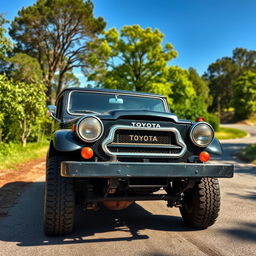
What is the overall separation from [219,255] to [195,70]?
207 feet

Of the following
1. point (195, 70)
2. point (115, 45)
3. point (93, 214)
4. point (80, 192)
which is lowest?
point (93, 214)

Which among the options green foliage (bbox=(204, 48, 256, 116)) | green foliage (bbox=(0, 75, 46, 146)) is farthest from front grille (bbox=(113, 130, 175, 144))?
green foliage (bbox=(204, 48, 256, 116))

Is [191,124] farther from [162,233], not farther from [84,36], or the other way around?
[84,36]

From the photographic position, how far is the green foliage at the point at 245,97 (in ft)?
161

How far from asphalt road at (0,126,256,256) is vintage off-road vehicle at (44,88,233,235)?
22cm

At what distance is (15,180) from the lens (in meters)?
6.79

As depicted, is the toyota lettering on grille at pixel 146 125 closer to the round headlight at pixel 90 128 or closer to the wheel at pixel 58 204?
the round headlight at pixel 90 128

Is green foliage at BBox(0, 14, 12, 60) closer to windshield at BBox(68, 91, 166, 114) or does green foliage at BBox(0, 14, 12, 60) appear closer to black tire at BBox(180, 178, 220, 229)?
windshield at BBox(68, 91, 166, 114)

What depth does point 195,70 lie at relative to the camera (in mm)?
62625

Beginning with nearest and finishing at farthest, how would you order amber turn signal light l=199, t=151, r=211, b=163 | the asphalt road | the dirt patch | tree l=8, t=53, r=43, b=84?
the asphalt road
amber turn signal light l=199, t=151, r=211, b=163
the dirt patch
tree l=8, t=53, r=43, b=84

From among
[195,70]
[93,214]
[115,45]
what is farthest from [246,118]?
[93,214]

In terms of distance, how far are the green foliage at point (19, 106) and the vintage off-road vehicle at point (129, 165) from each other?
19.5 ft

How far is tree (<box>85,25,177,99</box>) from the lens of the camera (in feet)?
76.6

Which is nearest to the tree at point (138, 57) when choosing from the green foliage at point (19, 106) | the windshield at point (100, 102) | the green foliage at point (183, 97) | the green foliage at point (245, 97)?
the green foliage at point (183, 97)
